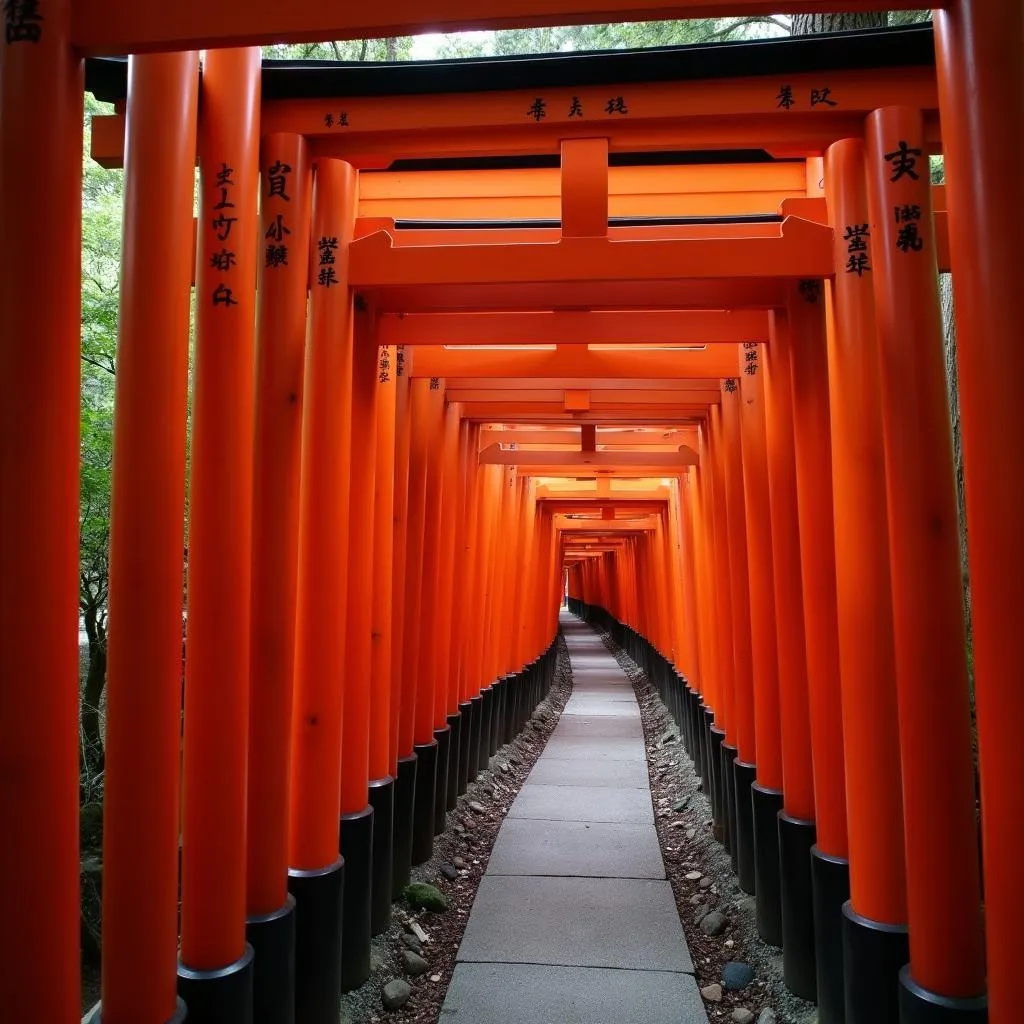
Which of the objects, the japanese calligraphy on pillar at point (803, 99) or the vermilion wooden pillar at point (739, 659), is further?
the vermilion wooden pillar at point (739, 659)

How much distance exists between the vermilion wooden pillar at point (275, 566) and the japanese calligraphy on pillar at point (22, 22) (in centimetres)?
122

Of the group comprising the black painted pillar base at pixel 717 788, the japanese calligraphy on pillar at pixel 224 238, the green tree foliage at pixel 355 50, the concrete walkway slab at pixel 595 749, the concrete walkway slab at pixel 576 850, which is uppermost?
the green tree foliage at pixel 355 50

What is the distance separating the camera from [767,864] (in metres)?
4.61

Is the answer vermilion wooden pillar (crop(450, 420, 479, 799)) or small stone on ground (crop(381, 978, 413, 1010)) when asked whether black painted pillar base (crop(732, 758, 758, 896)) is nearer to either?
small stone on ground (crop(381, 978, 413, 1010))

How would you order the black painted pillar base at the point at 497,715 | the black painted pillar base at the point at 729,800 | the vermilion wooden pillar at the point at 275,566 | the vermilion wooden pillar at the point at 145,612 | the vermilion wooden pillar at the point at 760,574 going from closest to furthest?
the vermilion wooden pillar at the point at 145,612 < the vermilion wooden pillar at the point at 275,566 < the vermilion wooden pillar at the point at 760,574 < the black painted pillar base at the point at 729,800 < the black painted pillar base at the point at 497,715

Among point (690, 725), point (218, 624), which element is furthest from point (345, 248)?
point (690, 725)

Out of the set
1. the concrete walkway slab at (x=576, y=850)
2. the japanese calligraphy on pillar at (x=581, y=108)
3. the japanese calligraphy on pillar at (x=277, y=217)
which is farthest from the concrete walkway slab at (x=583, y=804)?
the japanese calligraphy on pillar at (x=581, y=108)

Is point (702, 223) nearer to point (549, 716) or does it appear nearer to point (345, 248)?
point (345, 248)

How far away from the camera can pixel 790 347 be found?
3.79 metres

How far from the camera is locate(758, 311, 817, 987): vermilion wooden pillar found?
4008 mm

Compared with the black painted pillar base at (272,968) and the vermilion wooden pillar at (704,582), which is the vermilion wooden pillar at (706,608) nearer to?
the vermilion wooden pillar at (704,582)

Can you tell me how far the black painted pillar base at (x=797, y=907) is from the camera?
13.0ft

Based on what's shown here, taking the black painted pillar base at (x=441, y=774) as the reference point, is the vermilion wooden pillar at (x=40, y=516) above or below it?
above

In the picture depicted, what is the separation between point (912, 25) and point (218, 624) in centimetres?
A: 327
